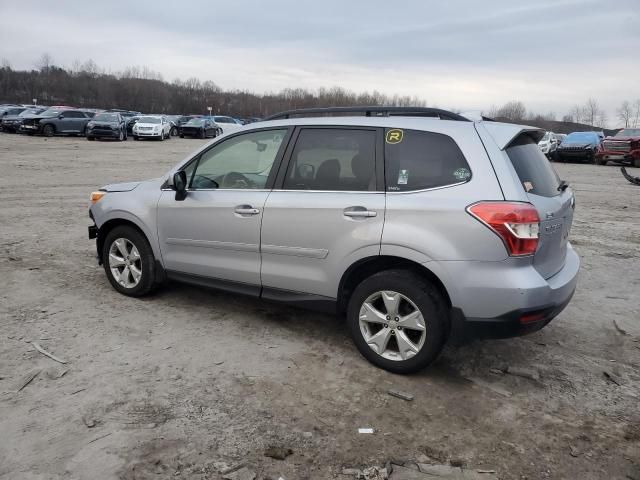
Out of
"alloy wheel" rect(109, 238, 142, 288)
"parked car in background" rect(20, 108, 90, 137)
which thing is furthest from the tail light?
"parked car in background" rect(20, 108, 90, 137)

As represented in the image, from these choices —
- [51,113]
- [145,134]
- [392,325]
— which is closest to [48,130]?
[51,113]

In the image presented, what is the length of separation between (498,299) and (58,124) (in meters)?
31.8

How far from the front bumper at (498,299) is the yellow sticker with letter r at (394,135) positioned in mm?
1010

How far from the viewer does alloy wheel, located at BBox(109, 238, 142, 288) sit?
5023mm

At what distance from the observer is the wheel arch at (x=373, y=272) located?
3555mm

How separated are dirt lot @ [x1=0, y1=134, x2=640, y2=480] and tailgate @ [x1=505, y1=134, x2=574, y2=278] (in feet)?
3.01

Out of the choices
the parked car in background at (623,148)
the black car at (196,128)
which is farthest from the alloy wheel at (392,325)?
the black car at (196,128)

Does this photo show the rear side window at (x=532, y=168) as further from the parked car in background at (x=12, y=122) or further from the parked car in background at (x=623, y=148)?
the parked car in background at (x=12, y=122)

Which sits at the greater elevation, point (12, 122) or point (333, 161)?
point (12, 122)

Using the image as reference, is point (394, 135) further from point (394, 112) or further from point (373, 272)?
point (373, 272)

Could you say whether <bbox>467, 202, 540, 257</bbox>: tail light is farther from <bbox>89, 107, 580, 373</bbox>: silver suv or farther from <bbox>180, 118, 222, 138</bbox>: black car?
<bbox>180, 118, 222, 138</bbox>: black car

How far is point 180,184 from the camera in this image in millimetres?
4551

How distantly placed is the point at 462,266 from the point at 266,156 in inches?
75.8

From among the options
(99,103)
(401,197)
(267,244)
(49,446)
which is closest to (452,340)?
(401,197)
